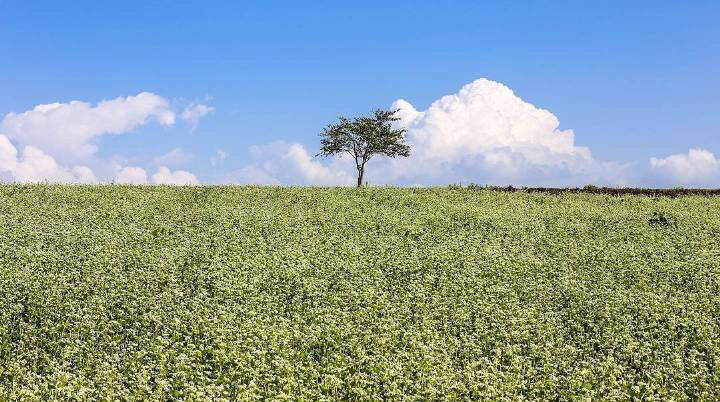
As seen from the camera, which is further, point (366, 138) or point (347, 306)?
point (366, 138)

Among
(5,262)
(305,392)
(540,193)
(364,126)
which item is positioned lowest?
(305,392)

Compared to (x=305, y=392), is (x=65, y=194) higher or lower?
higher

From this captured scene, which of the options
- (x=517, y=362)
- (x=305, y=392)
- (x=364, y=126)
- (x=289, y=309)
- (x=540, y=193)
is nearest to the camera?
(x=305, y=392)

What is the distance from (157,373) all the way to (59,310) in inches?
195

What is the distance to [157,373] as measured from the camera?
1307cm

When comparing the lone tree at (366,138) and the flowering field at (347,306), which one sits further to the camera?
the lone tree at (366,138)

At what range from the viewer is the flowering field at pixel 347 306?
13133 millimetres

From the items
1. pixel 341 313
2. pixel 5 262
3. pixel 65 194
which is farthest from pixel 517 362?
pixel 65 194

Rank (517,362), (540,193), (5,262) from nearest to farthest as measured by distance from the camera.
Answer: (517,362) → (5,262) → (540,193)

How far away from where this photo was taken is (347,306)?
56.5 feet

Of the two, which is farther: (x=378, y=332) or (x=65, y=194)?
(x=65, y=194)

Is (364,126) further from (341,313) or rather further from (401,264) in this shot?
(341,313)

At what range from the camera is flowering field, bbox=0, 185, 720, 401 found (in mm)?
13133

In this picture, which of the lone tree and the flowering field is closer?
the flowering field
